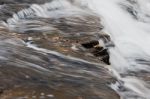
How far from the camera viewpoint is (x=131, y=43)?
34.9 feet

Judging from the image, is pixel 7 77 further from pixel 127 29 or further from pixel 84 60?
pixel 127 29

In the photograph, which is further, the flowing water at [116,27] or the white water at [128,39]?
the flowing water at [116,27]

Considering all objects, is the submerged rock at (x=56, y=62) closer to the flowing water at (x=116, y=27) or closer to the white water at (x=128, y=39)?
the flowing water at (x=116, y=27)

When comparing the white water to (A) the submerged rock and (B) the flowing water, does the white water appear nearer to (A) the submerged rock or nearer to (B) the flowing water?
(B) the flowing water

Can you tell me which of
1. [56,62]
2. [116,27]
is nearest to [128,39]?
[116,27]

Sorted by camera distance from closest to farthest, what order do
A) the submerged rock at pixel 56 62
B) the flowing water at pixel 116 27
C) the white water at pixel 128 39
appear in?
1. the submerged rock at pixel 56 62
2. the white water at pixel 128 39
3. the flowing water at pixel 116 27

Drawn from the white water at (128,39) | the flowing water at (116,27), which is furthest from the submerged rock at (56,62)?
the white water at (128,39)

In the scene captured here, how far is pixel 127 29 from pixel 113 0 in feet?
9.43

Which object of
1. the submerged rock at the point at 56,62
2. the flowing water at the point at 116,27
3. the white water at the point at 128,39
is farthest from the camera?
the flowing water at the point at 116,27

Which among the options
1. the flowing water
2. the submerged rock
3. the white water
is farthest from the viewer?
the flowing water

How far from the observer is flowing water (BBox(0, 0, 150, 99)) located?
736 centimetres

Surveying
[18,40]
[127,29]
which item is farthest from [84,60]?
[127,29]

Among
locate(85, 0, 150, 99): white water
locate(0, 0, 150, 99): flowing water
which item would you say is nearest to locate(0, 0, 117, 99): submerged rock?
locate(0, 0, 150, 99): flowing water

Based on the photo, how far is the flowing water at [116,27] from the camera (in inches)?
290
